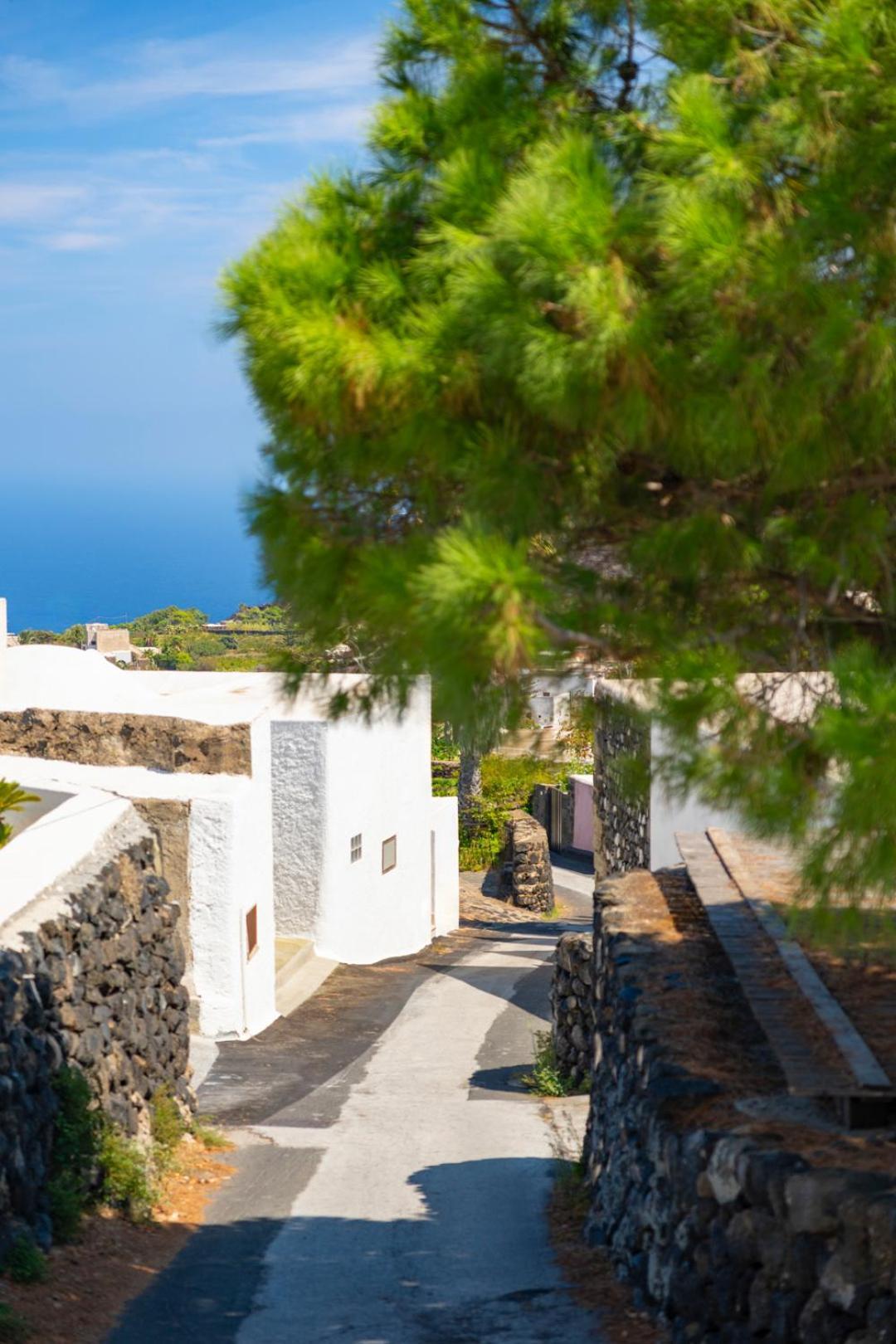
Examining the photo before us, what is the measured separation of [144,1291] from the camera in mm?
8203

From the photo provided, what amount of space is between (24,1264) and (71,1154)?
1.25m

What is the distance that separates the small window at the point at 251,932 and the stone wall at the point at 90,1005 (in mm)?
3413

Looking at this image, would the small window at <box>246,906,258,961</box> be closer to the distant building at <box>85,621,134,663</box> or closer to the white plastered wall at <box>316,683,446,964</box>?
the white plastered wall at <box>316,683,446,964</box>

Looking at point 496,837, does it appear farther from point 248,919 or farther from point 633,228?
point 633,228

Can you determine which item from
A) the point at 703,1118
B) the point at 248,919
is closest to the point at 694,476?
the point at 703,1118

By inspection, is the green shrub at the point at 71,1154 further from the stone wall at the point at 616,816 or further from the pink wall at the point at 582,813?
the pink wall at the point at 582,813

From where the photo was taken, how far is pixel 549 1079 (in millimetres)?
14211

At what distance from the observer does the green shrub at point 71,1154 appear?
8383 millimetres

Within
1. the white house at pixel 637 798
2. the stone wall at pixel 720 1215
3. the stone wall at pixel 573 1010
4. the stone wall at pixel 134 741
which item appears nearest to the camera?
the white house at pixel 637 798

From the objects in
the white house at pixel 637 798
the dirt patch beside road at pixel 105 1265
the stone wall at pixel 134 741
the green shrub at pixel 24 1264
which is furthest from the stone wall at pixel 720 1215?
the stone wall at pixel 134 741

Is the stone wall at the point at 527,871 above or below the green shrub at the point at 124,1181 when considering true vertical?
below

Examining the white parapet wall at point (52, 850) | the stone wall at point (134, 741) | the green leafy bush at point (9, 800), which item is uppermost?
the stone wall at point (134, 741)

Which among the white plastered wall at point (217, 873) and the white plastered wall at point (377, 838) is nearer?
the white plastered wall at point (217, 873)

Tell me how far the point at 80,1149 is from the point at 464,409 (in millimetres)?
5855
